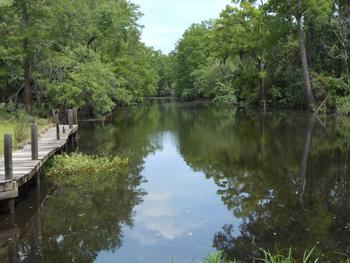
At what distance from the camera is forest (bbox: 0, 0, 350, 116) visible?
92.2 ft

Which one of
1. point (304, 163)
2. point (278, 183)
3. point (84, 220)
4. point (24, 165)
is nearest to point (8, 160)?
point (24, 165)

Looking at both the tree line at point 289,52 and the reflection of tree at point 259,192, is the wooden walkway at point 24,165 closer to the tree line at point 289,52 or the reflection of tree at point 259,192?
the reflection of tree at point 259,192

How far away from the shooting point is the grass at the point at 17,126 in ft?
56.6

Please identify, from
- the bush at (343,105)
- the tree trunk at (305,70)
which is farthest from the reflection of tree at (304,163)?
the tree trunk at (305,70)

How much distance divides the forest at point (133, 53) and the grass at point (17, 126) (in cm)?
255

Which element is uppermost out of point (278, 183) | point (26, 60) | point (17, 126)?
point (26, 60)

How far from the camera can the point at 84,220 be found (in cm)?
1012

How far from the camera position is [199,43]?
85.9 meters

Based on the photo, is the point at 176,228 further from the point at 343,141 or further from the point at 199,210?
the point at 343,141

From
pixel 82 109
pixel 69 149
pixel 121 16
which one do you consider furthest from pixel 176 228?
pixel 121 16

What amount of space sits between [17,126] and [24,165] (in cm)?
776

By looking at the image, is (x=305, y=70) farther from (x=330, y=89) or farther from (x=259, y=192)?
(x=259, y=192)

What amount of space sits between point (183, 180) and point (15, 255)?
746 centimetres

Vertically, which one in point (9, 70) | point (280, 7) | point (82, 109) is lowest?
point (82, 109)
